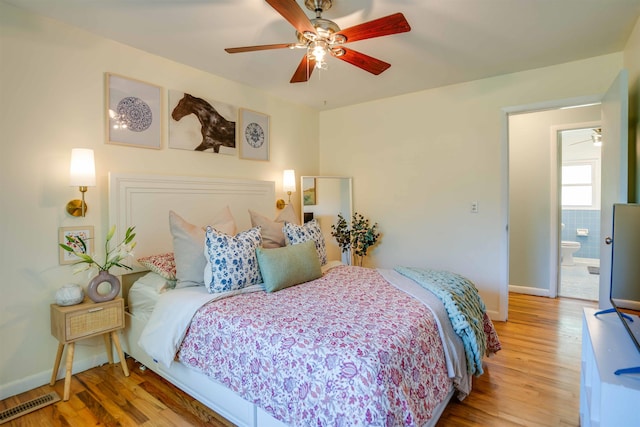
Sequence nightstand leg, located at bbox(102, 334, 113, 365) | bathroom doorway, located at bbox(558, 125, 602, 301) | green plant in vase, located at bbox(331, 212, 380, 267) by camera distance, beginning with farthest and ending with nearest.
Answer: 1. bathroom doorway, located at bbox(558, 125, 602, 301)
2. green plant in vase, located at bbox(331, 212, 380, 267)
3. nightstand leg, located at bbox(102, 334, 113, 365)

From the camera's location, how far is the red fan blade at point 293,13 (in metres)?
1.52

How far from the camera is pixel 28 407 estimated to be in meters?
1.97

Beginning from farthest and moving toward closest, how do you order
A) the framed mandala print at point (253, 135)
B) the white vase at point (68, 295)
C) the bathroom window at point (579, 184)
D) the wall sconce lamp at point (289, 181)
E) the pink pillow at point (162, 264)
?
the bathroom window at point (579, 184) < the wall sconce lamp at point (289, 181) < the framed mandala print at point (253, 135) < the pink pillow at point (162, 264) < the white vase at point (68, 295)

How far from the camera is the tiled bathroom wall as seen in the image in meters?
6.09

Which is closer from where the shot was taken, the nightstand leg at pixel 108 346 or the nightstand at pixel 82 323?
the nightstand at pixel 82 323

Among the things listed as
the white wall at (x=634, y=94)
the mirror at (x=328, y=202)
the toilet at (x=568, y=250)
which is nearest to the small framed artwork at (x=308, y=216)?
the mirror at (x=328, y=202)

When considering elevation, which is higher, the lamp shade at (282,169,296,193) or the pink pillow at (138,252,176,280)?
the lamp shade at (282,169,296,193)

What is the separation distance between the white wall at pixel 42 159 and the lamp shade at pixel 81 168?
207 millimetres

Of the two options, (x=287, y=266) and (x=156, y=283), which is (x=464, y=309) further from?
(x=156, y=283)

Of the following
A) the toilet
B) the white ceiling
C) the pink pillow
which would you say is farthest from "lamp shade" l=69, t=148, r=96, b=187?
the toilet

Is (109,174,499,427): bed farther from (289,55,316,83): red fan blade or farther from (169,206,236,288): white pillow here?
(289,55,316,83): red fan blade

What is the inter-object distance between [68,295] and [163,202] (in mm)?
950

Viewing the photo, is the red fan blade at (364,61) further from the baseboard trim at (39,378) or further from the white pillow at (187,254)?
the baseboard trim at (39,378)

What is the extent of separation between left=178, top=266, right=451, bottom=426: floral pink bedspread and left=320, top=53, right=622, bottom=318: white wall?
1.74 meters
